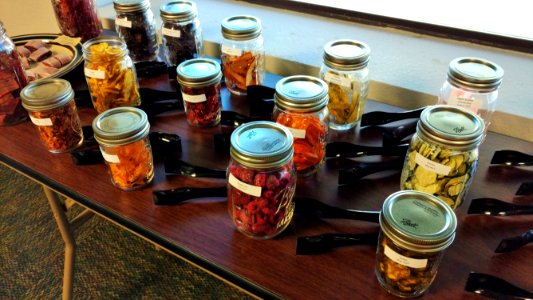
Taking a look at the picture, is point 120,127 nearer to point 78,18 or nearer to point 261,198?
point 261,198

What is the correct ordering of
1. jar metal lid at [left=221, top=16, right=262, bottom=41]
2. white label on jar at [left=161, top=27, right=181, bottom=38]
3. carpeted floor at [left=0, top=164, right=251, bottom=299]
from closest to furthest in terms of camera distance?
1. jar metal lid at [left=221, top=16, right=262, bottom=41]
2. white label on jar at [left=161, top=27, right=181, bottom=38]
3. carpeted floor at [left=0, top=164, right=251, bottom=299]

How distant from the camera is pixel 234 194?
28.1 inches

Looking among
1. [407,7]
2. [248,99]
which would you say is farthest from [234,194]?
[407,7]

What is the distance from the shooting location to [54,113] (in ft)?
2.97

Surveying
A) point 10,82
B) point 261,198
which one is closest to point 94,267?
point 10,82

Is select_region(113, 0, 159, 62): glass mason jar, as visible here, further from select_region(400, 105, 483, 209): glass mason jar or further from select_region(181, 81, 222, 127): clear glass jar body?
select_region(400, 105, 483, 209): glass mason jar

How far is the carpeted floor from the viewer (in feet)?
4.77

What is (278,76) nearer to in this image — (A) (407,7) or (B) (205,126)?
(B) (205,126)

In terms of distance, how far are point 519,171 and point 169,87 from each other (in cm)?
85

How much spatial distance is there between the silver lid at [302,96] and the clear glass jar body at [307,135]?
0.04 ft

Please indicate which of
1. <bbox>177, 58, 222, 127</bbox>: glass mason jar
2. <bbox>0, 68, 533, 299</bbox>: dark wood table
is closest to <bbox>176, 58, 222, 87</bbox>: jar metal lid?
<bbox>177, 58, 222, 127</bbox>: glass mason jar

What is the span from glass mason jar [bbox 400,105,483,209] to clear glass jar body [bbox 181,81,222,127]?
0.45 meters

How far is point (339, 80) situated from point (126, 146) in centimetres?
46

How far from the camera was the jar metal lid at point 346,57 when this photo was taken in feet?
2.90
